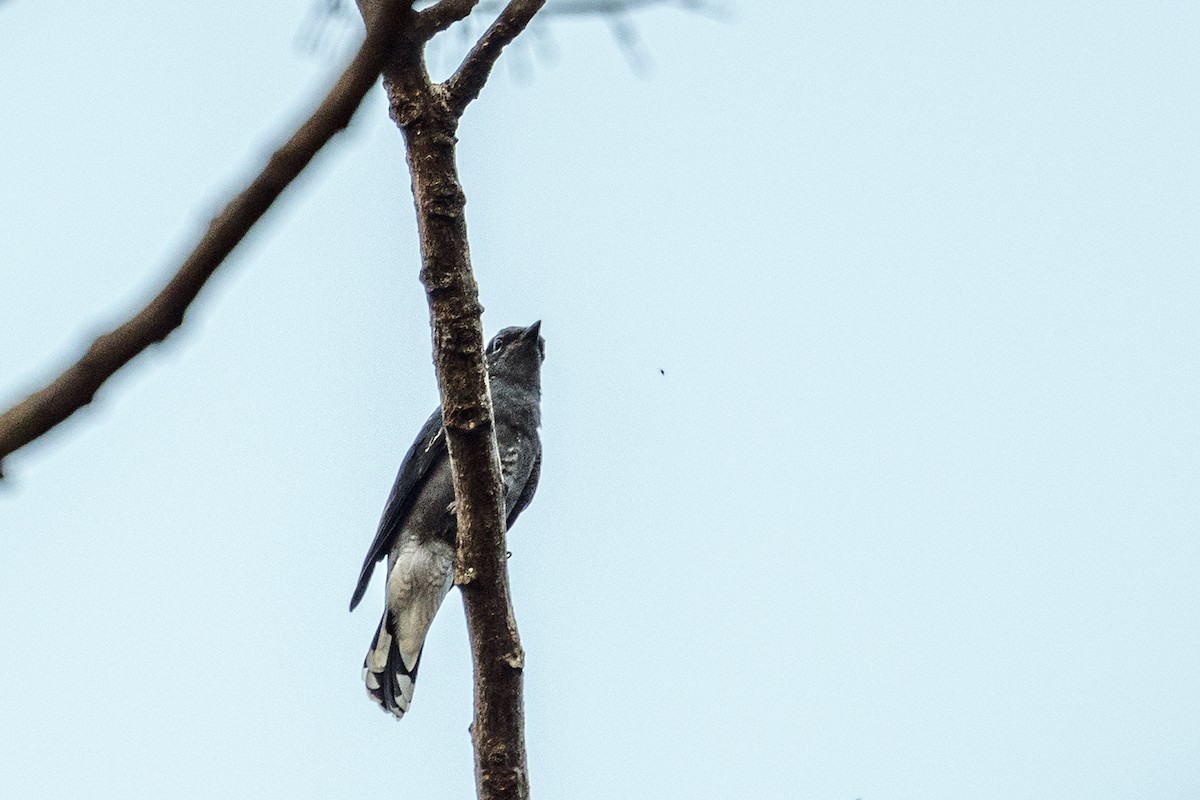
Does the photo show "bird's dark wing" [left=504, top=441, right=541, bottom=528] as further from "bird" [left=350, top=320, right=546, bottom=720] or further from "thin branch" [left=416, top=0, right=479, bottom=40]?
"thin branch" [left=416, top=0, right=479, bottom=40]

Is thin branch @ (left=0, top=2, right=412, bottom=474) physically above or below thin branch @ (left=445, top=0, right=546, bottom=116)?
below

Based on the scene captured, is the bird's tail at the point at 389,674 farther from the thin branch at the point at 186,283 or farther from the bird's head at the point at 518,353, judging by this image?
the thin branch at the point at 186,283

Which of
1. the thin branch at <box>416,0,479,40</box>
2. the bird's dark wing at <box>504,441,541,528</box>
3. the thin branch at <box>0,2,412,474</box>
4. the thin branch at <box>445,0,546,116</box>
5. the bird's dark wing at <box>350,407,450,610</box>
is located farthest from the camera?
the bird's dark wing at <box>504,441,541,528</box>

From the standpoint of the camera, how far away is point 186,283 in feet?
4.43

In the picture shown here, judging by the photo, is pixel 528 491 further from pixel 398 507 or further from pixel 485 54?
pixel 485 54

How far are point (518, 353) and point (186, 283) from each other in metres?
6.04

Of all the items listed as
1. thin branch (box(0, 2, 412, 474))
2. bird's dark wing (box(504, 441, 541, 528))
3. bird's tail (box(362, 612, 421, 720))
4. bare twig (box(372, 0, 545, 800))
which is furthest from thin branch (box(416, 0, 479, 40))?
bird's dark wing (box(504, 441, 541, 528))

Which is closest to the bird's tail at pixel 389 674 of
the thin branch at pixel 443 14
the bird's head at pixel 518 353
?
the bird's head at pixel 518 353

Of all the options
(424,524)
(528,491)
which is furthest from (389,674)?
(528,491)

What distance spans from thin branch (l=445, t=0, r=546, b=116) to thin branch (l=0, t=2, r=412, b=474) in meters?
2.27

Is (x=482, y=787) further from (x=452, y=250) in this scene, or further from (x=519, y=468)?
(x=519, y=468)

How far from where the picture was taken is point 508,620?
3.96 meters

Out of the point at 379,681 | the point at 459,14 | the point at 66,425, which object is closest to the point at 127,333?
the point at 66,425

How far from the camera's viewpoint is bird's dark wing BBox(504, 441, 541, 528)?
274 inches
